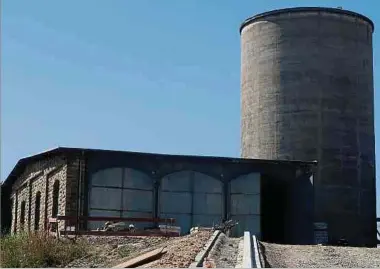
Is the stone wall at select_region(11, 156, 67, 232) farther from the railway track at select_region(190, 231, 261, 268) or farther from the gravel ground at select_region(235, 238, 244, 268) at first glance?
the gravel ground at select_region(235, 238, 244, 268)

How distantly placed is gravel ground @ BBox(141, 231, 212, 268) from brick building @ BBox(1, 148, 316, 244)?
1091 centimetres

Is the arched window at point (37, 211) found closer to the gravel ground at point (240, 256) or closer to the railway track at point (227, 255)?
the railway track at point (227, 255)

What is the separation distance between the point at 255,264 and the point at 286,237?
2043 cm

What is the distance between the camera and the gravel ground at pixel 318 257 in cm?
1514

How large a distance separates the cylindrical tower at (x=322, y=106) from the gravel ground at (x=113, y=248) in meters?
17.0

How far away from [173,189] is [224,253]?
50.9 feet

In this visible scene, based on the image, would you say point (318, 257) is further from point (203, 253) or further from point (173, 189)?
point (173, 189)

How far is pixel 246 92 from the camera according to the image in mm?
39344

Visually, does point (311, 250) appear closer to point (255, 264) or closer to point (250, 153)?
point (255, 264)

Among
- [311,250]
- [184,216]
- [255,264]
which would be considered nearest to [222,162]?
[184,216]

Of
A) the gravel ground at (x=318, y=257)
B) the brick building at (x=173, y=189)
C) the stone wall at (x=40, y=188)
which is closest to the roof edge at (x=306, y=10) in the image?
the brick building at (x=173, y=189)

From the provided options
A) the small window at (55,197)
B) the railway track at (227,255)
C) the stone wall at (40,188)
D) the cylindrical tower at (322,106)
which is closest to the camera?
the railway track at (227,255)

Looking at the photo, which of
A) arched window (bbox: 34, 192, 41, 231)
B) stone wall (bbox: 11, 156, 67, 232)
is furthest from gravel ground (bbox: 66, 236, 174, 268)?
arched window (bbox: 34, 192, 41, 231)

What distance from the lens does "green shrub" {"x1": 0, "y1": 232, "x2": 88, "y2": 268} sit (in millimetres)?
16531
